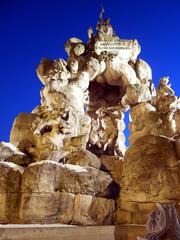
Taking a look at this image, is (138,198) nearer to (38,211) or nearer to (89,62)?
(38,211)

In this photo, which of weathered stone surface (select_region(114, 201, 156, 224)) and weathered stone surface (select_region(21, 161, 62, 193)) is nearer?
weathered stone surface (select_region(21, 161, 62, 193))

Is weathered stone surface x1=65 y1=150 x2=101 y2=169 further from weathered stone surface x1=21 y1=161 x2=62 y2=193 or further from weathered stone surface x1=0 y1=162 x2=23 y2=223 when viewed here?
weathered stone surface x1=0 y1=162 x2=23 y2=223

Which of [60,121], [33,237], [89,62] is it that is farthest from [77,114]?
[33,237]

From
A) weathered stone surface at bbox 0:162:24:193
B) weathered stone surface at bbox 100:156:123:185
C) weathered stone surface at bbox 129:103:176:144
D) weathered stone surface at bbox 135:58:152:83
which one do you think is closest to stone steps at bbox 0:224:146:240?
Answer: weathered stone surface at bbox 0:162:24:193

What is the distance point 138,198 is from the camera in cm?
620

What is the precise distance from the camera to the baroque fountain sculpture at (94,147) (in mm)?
5949

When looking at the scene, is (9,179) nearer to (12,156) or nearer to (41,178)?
(41,178)

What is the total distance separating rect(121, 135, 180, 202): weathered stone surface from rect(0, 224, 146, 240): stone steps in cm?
75

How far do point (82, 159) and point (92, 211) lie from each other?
1384 mm

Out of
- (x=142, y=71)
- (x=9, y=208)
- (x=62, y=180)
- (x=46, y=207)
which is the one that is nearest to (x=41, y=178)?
(x=62, y=180)

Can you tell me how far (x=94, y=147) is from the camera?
10.7m

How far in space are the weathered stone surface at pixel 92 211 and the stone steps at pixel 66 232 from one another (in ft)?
1.26

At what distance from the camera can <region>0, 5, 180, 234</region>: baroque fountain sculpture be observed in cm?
595

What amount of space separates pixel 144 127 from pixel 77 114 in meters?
2.37
